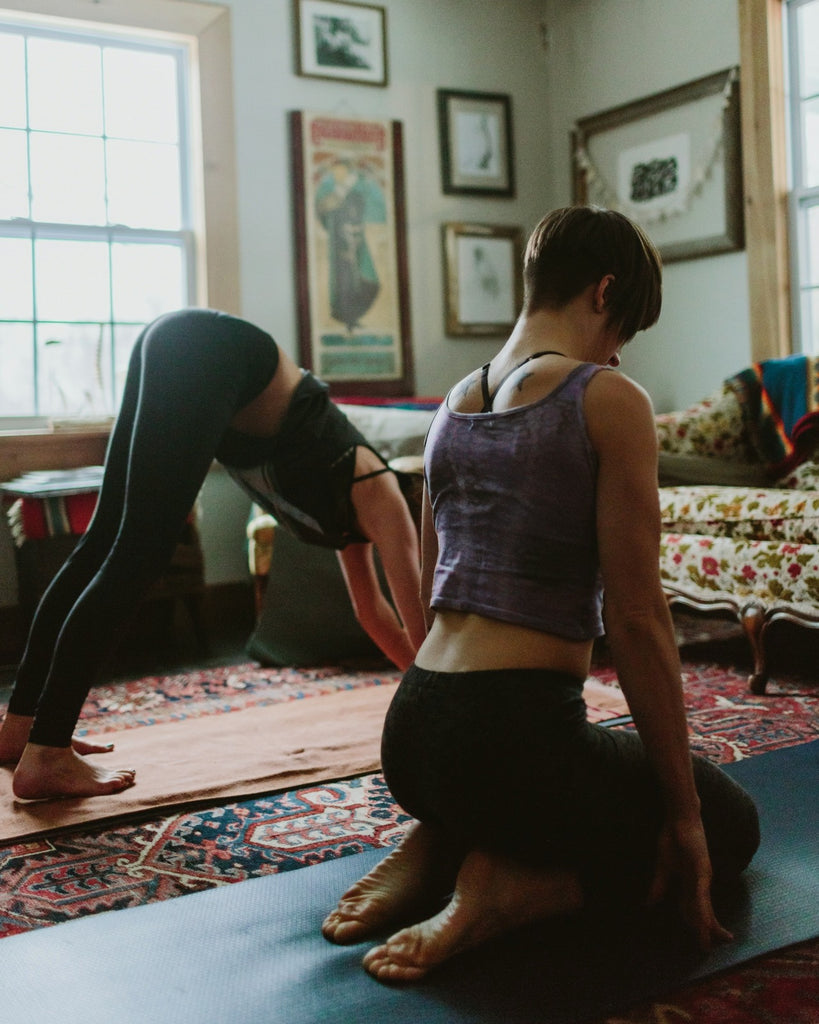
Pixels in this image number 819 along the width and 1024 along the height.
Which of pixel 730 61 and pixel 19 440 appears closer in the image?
pixel 19 440

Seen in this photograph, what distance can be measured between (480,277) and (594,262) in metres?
4.17

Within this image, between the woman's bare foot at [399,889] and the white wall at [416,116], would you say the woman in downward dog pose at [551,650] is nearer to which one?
the woman's bare foot at [399,889]

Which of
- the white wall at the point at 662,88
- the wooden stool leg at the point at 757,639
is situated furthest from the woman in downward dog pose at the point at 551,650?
the white wall at the point at 662,88

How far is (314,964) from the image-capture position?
4.93ft

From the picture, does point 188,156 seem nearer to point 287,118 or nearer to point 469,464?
point 287,118

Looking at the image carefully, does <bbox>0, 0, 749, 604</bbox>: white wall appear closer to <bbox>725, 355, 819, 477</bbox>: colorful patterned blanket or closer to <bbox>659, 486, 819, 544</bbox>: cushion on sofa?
<bbox>725, 355, 819, 477</bbox>: colorful patterned blanket

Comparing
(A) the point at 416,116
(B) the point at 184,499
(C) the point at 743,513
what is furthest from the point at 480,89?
(B) the point at 184,499

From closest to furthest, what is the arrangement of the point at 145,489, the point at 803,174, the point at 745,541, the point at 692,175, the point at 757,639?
the point at 145,489
the point at 757,639
the point at 745,541
the point at 803,174
the point at 692,175

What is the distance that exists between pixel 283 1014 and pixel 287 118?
14.7ft

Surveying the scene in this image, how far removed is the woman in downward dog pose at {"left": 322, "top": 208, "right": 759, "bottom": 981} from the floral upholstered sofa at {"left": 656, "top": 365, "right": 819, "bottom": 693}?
1.69 meters

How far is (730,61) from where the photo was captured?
15.5 ft

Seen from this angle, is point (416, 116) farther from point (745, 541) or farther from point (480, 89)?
point (745, 541)

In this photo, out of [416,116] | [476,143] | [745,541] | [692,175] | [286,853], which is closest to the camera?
[286,853]

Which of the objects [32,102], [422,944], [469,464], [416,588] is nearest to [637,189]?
[32,102]
